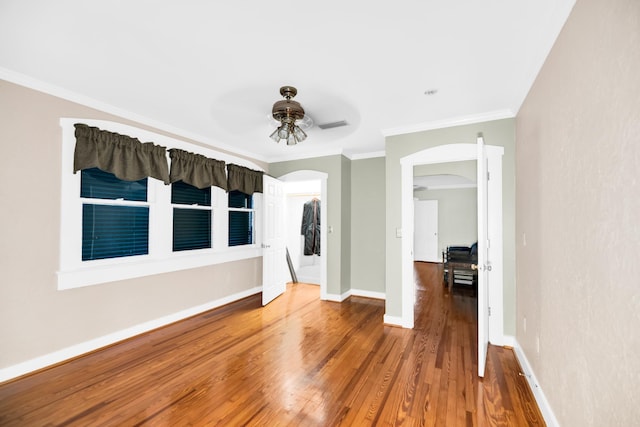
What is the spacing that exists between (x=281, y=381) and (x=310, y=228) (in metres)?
4.30

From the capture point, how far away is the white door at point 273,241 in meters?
4.35

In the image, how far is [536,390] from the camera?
1980 millimetres

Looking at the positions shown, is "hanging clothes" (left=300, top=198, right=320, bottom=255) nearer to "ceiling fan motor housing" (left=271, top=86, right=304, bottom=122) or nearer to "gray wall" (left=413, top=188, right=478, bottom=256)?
"ceiling fan motor housing" (left=271, top=86, right=304, bottom=122)

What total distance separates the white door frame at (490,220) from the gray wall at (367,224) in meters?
1.13

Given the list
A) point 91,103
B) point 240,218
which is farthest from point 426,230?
point 91,103

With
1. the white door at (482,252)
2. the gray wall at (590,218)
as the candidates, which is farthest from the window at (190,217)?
the gray wall at (590,218)

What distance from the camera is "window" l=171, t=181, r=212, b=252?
3637 millimetres

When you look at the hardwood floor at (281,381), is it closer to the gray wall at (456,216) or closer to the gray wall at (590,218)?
the gray wall at (590,218)

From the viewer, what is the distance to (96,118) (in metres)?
2.78

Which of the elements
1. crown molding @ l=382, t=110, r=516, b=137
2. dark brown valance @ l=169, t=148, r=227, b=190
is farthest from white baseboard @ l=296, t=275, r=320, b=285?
crown molding @ l=382, t=110, r=516, b=137

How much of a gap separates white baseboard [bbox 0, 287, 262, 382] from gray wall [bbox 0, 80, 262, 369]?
45 millimetres

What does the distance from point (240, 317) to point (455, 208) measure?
24.2ft

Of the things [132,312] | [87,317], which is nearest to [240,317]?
[132,312]

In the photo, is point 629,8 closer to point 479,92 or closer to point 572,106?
point 572,106
